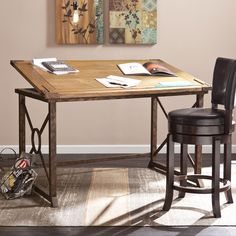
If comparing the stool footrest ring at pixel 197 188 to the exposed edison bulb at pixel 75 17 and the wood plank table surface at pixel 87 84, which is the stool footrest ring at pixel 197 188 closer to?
the wood plank table surface at pixel 87 84

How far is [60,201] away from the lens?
4.55m

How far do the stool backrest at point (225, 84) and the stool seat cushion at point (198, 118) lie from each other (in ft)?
0.37

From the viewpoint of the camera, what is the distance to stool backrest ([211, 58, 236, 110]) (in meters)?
4.29

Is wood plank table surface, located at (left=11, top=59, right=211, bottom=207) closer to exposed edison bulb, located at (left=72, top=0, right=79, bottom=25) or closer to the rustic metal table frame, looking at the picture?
the rustic metal table frame

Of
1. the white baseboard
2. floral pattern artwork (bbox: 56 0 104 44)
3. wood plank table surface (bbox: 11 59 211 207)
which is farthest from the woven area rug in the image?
floral pattern artwork (bbox: 56 0 104 44)

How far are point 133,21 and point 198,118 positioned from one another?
7.16 ft

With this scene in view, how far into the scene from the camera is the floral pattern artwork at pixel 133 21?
606 cm

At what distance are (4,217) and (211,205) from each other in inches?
54.7

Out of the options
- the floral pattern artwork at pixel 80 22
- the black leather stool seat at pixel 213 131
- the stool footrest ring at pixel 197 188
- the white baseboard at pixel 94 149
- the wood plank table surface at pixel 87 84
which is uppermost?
the floral pattern artwork at pixel 80 22

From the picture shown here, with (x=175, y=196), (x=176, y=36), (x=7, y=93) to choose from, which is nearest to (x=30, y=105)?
(x=7, y=93)

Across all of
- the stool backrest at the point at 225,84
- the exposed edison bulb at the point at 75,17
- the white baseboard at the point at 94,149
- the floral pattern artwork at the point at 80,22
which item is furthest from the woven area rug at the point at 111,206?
the exposed edison bulb at the point at 75,17

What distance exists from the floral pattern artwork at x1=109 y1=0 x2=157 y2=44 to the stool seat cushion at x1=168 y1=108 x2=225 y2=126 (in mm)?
1971

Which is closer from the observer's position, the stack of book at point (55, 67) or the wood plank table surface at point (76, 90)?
the wood plank table surface at point (76, 90)

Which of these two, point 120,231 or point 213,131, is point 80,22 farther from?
point 120,231
